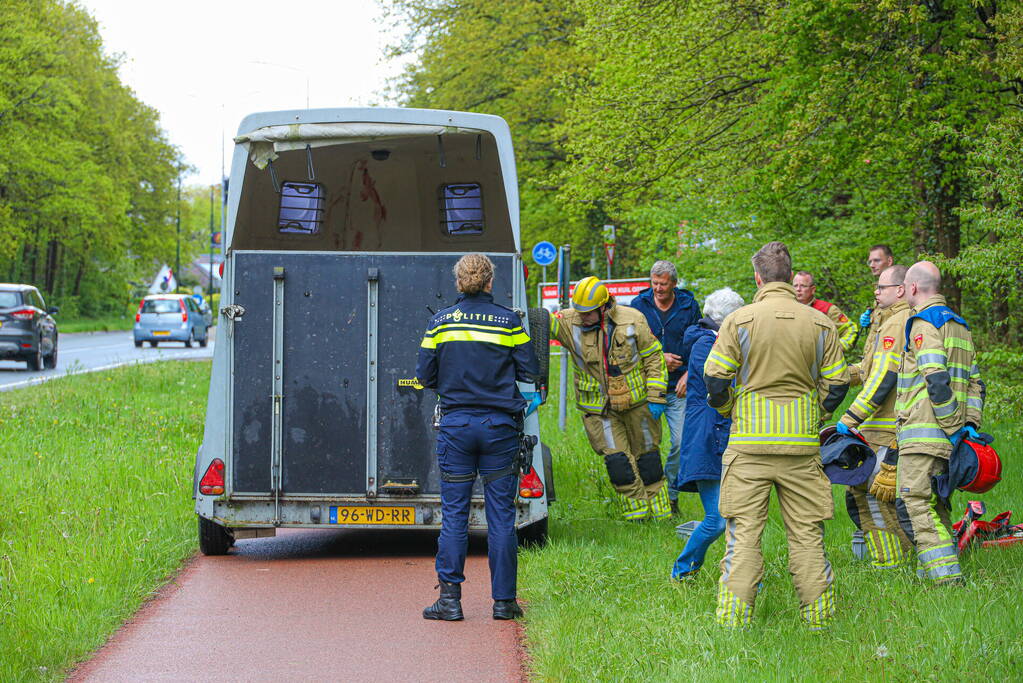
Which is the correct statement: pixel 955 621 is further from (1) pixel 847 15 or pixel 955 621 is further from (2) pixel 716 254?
(2) pixel 716 254

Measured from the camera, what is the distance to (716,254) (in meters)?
18.0

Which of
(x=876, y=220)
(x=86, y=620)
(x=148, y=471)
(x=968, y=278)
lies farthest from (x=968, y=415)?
(x=876, y=220)

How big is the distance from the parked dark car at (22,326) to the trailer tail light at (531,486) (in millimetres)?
20072

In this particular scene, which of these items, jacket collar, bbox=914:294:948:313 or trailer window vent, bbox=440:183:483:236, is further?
trailer window vent, bbox=440:183:483:236

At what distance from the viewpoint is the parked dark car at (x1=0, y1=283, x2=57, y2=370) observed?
25.8m

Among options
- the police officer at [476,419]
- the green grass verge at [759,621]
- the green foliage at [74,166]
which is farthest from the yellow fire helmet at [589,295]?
the green foliage at [74,166]

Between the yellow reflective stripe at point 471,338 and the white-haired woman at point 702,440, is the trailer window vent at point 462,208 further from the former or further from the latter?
the yellow reflective stripe at point 471,338

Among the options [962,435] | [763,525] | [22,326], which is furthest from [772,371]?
[22,326]

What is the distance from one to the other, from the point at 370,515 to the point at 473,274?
240cm

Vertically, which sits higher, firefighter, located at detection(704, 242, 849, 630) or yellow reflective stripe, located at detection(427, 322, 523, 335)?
yellow reflective stripe, located at detection(427, 322, 523, 335)

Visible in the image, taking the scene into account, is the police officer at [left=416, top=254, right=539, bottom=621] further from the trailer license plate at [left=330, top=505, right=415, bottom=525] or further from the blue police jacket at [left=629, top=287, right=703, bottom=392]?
the blue police jacket at [left=629, top=287, right=703, bottom=392]

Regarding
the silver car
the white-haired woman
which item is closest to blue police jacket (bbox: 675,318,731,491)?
the white-haired woman

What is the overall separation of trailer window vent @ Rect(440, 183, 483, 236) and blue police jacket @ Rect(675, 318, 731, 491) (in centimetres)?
304

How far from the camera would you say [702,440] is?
7.18m
